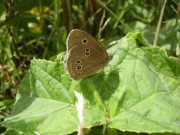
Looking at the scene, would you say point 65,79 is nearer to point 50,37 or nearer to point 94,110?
point 94,110

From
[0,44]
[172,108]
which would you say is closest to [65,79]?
[172,108]

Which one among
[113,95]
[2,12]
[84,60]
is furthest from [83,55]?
[2,12]

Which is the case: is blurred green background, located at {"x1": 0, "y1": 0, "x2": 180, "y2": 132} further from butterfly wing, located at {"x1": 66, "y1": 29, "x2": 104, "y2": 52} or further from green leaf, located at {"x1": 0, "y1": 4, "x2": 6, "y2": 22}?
butterfly wing, located at {"x1": 66, "y1": 29, "x2": 104, "y2": 52}

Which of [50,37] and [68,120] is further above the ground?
[50,37]

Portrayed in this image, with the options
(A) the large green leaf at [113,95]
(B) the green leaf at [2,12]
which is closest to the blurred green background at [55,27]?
(B) the green leaf at [2,12]

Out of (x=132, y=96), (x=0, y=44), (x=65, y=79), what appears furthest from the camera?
(x=0, y=44)

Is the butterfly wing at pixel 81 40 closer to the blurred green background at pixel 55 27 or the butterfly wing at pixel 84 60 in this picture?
the butterfly wing at pixel 84 60
